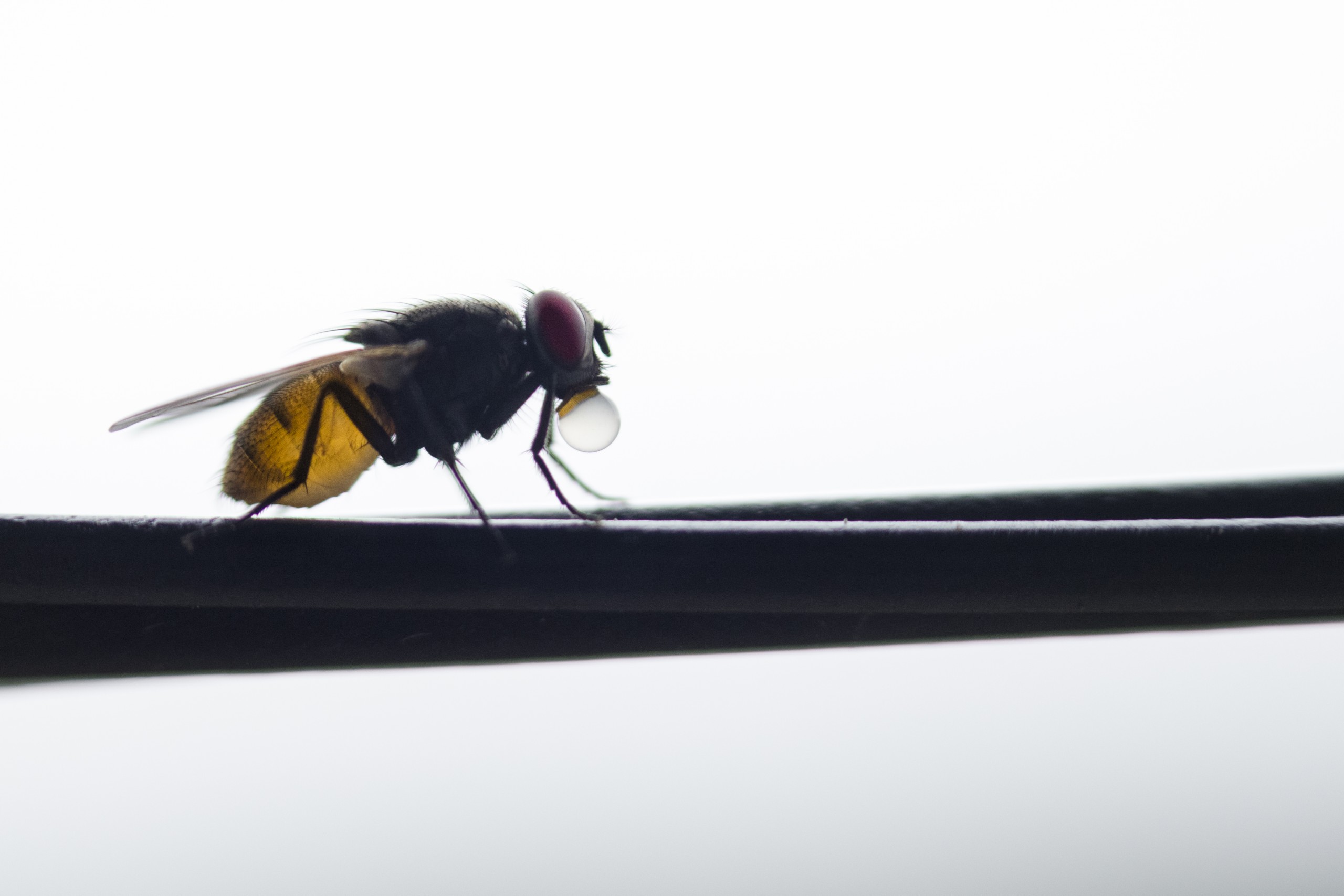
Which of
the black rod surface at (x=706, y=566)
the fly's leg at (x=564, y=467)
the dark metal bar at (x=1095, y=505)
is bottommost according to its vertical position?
the fly's leg at (x=564, y=467)

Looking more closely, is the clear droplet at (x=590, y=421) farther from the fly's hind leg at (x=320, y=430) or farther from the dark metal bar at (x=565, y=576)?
the dark metal bar at (x=565, y=576)

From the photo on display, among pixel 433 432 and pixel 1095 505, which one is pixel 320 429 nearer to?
pixel 433 432

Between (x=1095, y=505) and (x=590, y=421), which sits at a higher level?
A: (x=1095, y=505)

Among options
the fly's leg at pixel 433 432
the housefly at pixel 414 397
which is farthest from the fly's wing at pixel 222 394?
the fly's leg at pixel 433 432

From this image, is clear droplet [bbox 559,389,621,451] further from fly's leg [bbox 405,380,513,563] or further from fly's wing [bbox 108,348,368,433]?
fly's wing [bbox 108,348,368,433]

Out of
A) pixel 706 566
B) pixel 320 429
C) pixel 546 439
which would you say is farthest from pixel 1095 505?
pixel 320 429

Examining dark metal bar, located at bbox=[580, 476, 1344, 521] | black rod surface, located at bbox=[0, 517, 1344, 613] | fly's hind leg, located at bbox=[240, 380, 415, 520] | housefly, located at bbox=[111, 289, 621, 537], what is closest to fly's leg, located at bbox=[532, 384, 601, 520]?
housefly, located at bbox=[111, 289, 621, 537]

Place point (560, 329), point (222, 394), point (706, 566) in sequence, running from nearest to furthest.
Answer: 1. point (706, 566)
2. point (222, 394)
3. point (560, 329)

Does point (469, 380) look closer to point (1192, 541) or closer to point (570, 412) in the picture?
point (570, 412)
